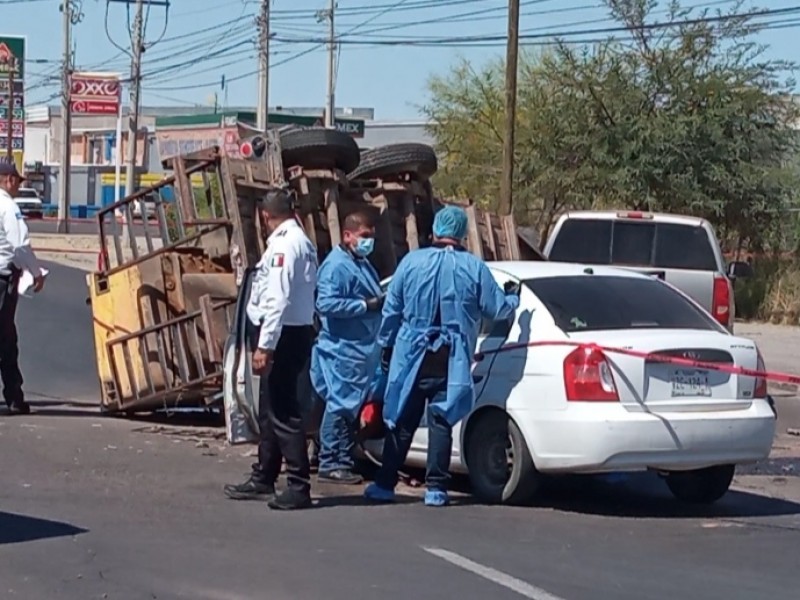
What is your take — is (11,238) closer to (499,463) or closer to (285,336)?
(285,336)

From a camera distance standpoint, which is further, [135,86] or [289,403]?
[135,86]

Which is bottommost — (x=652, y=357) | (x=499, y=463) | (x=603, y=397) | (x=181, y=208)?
(x=499, y=463)

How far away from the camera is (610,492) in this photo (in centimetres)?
1022

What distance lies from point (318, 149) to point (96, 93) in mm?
54087

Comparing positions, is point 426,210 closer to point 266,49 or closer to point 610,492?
point 610,492

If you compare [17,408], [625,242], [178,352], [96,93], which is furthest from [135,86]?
[178,352]

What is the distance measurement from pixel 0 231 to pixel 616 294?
5233 millimetres

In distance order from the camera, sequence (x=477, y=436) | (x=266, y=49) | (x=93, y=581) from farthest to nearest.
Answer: (x=266, y=49) → (x=477, y=436) → (x=93, y=581)

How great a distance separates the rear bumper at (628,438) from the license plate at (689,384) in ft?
0.39

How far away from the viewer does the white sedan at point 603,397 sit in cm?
878

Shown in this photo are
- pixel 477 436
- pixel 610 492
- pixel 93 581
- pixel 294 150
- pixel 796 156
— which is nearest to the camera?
pixel 93 581

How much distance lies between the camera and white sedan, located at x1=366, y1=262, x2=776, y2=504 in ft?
28.8

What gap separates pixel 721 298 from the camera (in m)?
16.2

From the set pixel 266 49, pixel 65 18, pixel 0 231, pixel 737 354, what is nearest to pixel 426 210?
pixel 0 231
